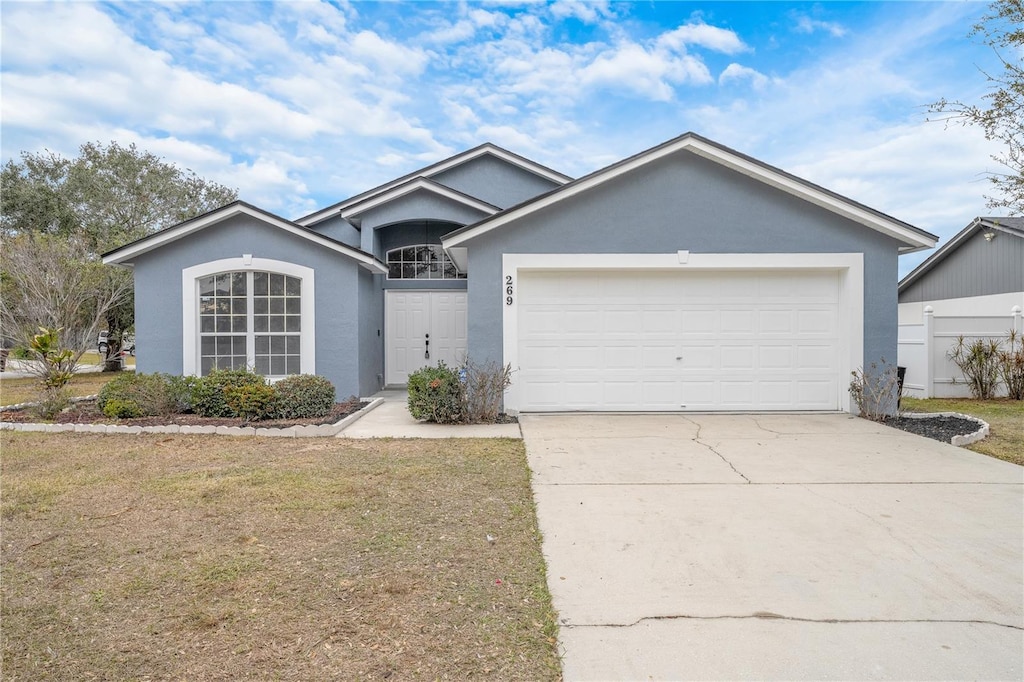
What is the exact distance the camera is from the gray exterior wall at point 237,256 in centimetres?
1080

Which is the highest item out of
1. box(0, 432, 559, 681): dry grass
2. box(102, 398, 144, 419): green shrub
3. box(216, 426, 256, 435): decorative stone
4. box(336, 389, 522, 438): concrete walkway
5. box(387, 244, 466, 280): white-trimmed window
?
box(387, 244, 466, 280): white-trimmed window

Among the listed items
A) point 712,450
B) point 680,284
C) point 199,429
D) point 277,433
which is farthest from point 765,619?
point 199,429

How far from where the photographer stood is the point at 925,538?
4.36m

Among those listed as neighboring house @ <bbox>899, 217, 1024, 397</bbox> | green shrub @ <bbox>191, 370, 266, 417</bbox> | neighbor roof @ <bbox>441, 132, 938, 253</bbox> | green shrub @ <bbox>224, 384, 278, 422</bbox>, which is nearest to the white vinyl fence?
neighboring house @ <bbox>899, 217, 1024, 397</bbox>

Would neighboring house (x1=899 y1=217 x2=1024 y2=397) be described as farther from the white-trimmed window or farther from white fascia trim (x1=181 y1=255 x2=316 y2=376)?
white fascia trim (x1=181 y1=255 x2=316 y2=376)

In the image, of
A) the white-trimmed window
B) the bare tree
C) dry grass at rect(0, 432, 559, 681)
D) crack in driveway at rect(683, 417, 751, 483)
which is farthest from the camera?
the bare tree

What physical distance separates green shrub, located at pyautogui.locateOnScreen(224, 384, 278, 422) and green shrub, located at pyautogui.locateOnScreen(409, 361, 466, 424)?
7.27 feet

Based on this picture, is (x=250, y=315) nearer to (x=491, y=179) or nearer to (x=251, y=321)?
(x=251, y=321)

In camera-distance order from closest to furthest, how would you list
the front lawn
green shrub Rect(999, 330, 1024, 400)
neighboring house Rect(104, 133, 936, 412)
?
1. the front lawn
2. neighboring house Rect(104, 133, 936, 412)
3. green shrub Rect(999, 330, 1024, 400)

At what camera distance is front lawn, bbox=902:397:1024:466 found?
7.23 meters

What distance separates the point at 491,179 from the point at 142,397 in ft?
34.6

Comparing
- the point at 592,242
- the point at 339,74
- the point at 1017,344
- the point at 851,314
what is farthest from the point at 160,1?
the point at 1017,344

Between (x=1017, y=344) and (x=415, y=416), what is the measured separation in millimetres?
13067

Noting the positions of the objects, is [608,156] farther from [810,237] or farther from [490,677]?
[490,677]
